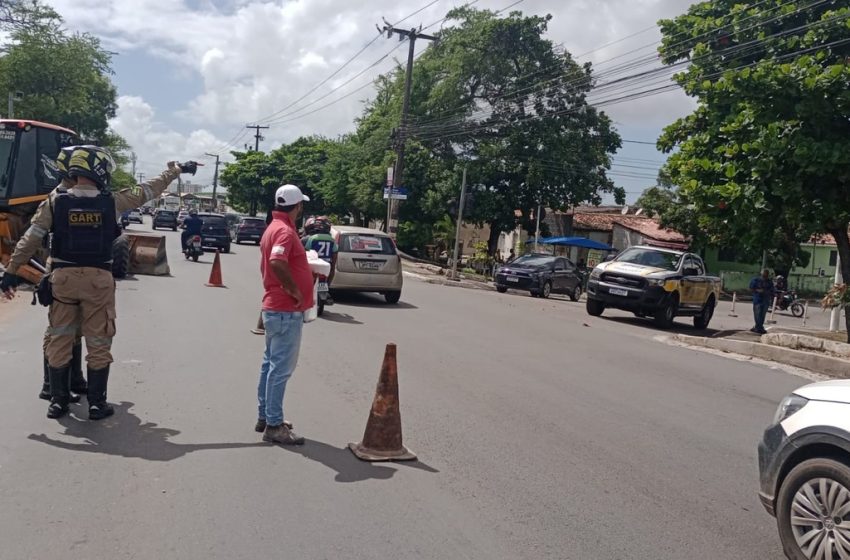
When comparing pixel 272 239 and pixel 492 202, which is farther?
pixel 492 202

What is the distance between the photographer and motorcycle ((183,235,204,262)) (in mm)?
26628

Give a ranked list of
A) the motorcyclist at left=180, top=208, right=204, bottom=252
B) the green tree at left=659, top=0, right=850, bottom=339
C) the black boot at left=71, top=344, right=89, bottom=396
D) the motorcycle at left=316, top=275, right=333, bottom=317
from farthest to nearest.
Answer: the motorcyclist at left=180, top=208, right=204, bottom=252 < the green tree at left=659, top=0, right=850, bottom=339 < the motorcycle at left=316, top=275, right=333, bottom=317 < the black boot at left=71, top=344, right=89, bottom=396

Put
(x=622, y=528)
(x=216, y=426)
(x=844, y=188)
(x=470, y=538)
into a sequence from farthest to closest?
(x=844, y=188) < (x=216, y=426) < (x=622, y=528) < (x=470, y=538)

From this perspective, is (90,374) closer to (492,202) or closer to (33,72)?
(492,202)

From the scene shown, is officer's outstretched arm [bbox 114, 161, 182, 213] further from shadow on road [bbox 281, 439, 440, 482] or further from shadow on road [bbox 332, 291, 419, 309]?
shadow on road [bbox 332, 291, 419, 309]

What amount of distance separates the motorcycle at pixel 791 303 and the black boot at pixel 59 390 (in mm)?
31103

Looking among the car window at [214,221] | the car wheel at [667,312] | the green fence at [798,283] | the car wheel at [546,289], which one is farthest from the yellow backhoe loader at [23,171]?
the green fence at [798,283]

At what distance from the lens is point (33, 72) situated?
135 ft

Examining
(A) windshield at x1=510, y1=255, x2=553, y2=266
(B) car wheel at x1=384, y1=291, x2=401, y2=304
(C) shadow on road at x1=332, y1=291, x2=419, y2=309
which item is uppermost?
(A) windshield at x1=510, y1=255, x2=553, y2=266

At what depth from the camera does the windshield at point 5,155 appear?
1416cm

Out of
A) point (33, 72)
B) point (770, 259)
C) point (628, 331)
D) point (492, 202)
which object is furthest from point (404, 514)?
point (33, 72)

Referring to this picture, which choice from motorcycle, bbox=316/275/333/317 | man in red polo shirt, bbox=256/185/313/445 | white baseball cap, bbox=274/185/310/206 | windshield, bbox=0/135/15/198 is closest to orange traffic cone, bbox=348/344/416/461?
man in red polo shirt, bbox=256/185/313/445

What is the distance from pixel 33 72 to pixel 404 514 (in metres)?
43.6

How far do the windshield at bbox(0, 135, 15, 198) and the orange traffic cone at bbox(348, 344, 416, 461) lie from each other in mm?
11159
